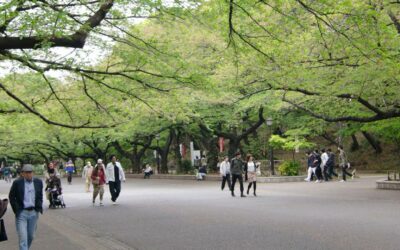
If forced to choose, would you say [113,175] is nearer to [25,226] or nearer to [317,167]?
[25,226]

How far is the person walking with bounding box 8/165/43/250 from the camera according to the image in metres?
7.34

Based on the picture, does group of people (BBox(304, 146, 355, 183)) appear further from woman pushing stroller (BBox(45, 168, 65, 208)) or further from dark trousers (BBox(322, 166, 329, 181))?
woman pushing stroller (BBox(45, 168, 65, 208))

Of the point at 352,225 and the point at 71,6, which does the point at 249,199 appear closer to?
the point at 352,225

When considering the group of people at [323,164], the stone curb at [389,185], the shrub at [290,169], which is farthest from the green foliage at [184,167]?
the stone curb at [389,185]

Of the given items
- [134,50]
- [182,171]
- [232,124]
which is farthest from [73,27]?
[182,171]

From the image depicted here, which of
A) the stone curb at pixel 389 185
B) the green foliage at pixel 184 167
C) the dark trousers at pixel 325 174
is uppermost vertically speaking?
the green foliage at pixel 184 167

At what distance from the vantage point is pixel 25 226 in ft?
24.3

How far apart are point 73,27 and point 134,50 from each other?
8.48ft

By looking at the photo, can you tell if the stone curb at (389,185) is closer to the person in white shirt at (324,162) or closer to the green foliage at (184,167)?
the person in white shirt at (324,162)

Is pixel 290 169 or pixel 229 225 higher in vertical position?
pixel 290 169

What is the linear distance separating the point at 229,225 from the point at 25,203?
4.86 meters

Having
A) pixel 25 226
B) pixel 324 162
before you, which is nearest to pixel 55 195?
pixel 25 226

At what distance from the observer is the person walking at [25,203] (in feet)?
24.1

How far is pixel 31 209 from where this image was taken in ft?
24.5
